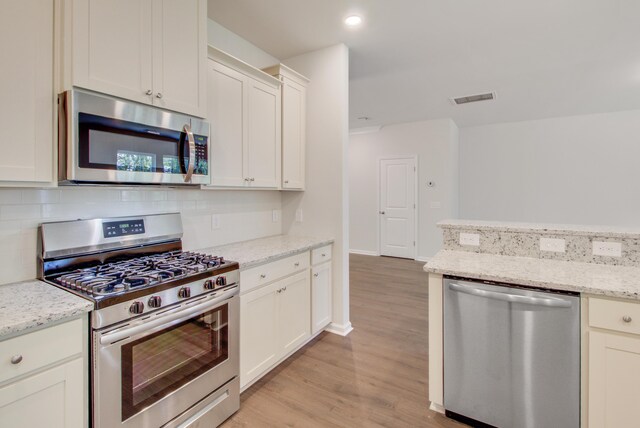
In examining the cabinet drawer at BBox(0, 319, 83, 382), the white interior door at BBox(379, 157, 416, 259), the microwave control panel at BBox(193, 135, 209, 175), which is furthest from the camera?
the white interior door at BBox(379, 157, 416, 259)

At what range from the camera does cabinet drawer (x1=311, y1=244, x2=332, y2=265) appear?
2808 mm

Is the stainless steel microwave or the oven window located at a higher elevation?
the stainless steel microwave

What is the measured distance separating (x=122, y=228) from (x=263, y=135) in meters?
1.27

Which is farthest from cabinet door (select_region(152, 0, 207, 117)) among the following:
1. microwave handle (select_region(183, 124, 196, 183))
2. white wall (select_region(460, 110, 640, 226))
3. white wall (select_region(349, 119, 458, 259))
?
white wall (select_region(460, 110, 640, 226))

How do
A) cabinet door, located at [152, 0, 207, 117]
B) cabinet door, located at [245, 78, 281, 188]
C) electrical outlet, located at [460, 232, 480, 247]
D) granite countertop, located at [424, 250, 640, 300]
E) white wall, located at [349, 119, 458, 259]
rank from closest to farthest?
granite countertop, located at [424, 250, 640, 300]
cabinet door, located at [152, 0, 207, 117]
electrical outlet, located at [460, 232, 480, 247]
cabinet door, located at [245, 78, 281, 188]
white wall, located at [349, 119, 458, 259]

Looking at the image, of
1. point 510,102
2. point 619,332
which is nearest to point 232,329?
point 619,332

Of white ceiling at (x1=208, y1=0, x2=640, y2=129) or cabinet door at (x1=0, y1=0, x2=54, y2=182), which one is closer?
cabinet door at (x1=0, y1=0, x2=54, y2=182)

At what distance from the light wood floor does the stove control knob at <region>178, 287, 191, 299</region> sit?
0.86 meters

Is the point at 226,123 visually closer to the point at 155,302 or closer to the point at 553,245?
the point at 155,302

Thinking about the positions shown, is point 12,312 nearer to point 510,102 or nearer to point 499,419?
point 499,419

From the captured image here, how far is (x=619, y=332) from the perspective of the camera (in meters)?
1.49

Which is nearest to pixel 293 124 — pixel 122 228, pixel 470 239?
pixel 122 228

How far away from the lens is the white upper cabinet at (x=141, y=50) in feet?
4.84

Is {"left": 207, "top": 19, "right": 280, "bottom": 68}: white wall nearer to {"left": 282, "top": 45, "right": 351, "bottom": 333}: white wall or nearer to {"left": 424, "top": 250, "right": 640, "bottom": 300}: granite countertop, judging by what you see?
{"left": 282, "top": 45, "right": 351, "bottom": 333}: white wall
